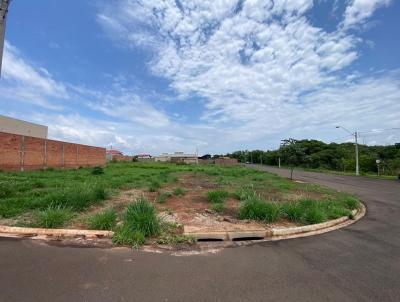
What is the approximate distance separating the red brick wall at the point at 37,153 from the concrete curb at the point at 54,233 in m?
18.2

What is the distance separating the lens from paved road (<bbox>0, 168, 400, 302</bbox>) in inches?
134

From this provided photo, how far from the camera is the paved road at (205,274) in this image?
11.2 feet

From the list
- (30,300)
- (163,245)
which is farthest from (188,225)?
(30,300)

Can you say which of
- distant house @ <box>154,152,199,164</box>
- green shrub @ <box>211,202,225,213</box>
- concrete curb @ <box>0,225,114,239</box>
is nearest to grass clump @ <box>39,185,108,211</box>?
concrete curb @ <box>0,225,114,239</box>

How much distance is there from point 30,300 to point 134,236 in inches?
94.7

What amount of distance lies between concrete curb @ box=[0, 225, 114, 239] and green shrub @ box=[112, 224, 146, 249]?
0.28 metres

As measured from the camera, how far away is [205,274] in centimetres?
405

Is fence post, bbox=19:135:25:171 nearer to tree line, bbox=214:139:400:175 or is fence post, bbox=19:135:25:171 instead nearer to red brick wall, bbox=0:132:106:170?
red brick wall, bbox=0:132:106:170

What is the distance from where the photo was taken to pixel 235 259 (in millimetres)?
4766

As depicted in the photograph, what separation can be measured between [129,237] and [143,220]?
0.61 meters

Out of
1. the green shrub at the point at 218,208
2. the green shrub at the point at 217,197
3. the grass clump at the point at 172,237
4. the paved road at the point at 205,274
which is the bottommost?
the paved road at the point at 205,274

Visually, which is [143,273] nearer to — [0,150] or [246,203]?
[246,203]

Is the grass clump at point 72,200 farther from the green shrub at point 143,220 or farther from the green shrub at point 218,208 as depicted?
the green shrub at point 218,208

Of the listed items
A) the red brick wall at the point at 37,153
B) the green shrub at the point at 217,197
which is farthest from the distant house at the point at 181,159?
the green shrub at the point at 217,197
